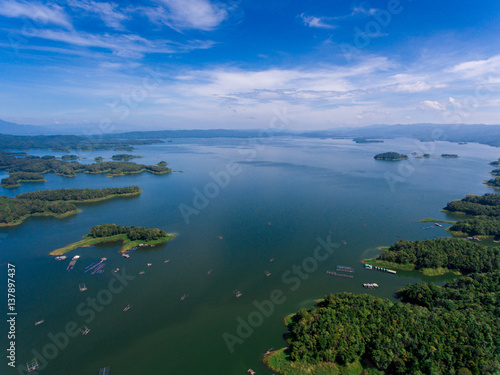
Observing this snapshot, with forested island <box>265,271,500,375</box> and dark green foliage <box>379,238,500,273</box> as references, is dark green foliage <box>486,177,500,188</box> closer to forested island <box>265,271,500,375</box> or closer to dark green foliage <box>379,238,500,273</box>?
dark green foliage <box>379,238,500,273</box>

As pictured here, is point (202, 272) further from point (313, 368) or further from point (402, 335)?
point (402, 335)

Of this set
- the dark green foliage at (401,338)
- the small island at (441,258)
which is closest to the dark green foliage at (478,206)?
the small island at (441,258)

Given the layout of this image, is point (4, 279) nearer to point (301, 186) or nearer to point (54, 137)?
point (301, 186)

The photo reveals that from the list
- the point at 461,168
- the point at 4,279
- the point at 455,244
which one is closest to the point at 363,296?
the point at 455,244

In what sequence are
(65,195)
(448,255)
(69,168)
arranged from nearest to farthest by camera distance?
(448,255) < (65,195) < (69,168)

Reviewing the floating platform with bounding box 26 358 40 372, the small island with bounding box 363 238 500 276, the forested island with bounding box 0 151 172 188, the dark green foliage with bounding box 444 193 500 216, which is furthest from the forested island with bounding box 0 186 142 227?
the dark green foliage with bounding box 444 193 500 216

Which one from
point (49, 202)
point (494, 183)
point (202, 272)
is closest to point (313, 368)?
point (202, 272)

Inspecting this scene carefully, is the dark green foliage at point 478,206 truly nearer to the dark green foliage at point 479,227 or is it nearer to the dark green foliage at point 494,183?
the dark green foliage at point 479,227
